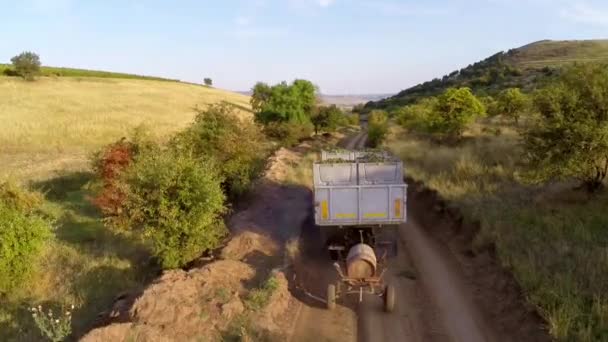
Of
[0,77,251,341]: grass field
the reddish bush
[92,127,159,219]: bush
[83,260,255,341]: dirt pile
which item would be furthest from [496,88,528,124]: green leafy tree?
[83,260,255,341]: dirt pile

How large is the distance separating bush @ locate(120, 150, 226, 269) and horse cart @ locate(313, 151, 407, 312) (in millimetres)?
3061

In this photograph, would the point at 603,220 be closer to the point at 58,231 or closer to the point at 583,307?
the point at 583,307

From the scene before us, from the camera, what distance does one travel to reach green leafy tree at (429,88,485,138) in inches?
1410

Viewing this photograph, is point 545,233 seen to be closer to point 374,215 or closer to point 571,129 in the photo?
point 571,129

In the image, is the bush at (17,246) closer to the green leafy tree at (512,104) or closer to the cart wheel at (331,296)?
the cart wheel at (331,296)

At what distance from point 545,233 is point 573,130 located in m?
A: 4.06

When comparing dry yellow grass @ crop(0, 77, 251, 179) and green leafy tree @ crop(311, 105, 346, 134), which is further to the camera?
green leafy tree @ crop(311, 105, 346, 134)

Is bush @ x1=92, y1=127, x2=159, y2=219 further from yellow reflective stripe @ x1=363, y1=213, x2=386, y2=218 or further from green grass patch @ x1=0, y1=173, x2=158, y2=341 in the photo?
yellow reflective stripe @ x1=363, y1=213, x2=386, y2=218

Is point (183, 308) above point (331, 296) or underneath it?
above

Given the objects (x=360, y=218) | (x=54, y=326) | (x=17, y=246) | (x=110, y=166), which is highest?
(x=110, y=166)

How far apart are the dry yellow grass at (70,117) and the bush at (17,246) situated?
1583 cm

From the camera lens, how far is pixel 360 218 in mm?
12773

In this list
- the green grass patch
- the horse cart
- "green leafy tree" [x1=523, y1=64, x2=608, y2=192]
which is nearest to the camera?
the horse cart

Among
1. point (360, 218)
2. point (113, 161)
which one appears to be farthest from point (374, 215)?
point (113, 161)
